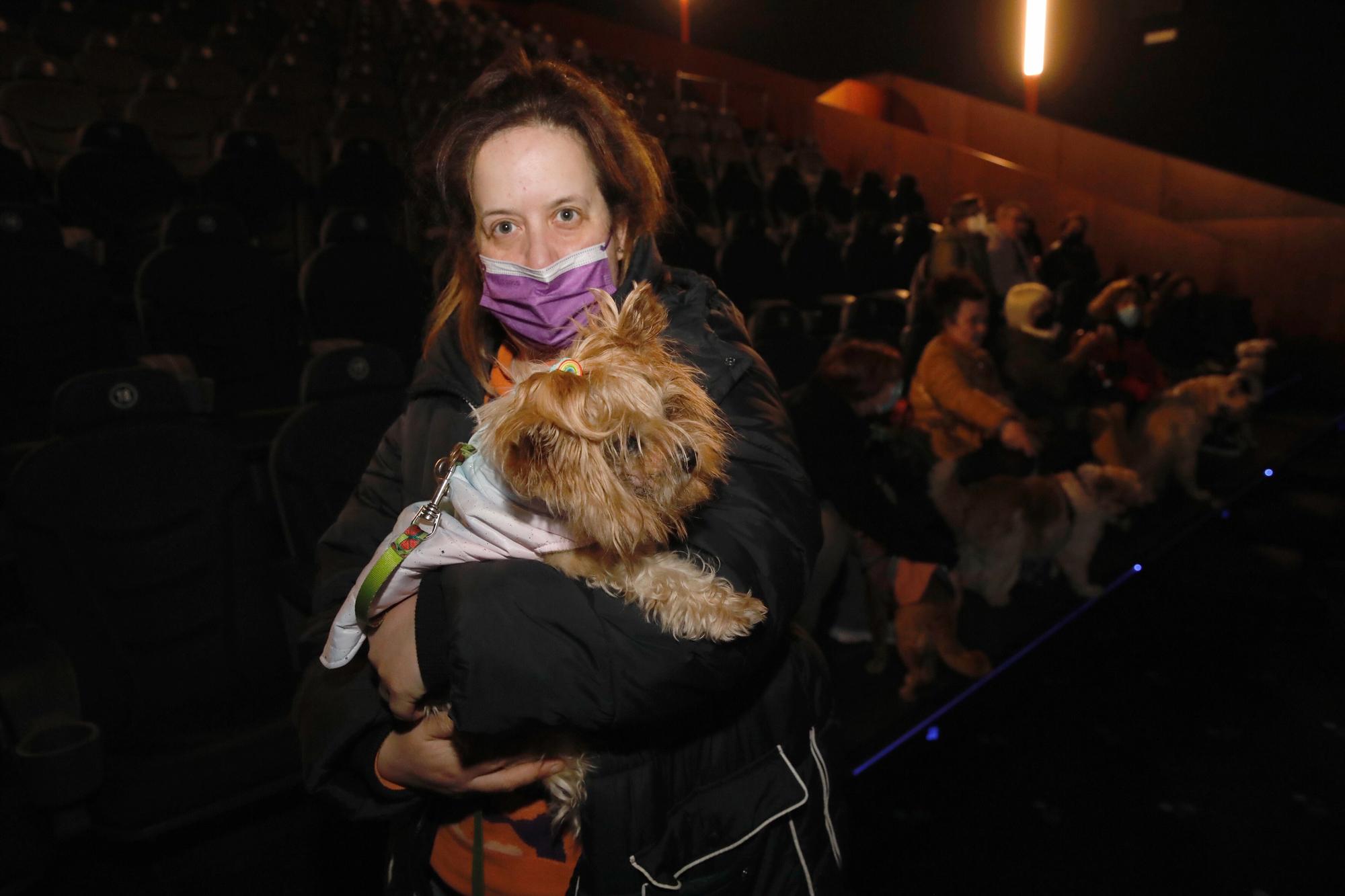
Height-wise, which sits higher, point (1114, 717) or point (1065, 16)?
point (1065, 16)

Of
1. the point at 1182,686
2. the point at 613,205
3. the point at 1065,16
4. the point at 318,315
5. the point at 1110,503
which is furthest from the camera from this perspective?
the point at 1065,16

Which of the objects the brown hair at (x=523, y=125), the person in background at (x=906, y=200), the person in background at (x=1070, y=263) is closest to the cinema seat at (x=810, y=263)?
the person in background at (x=1070, y=263)

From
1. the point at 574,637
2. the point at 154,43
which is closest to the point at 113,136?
the point at 154,43

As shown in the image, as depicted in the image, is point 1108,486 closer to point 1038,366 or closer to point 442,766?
point 1038,366

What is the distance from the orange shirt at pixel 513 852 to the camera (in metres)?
1.00

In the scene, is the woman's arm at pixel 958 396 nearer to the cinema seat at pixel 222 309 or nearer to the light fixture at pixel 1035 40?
the cinema seat at pixel 222 309

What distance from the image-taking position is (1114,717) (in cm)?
289

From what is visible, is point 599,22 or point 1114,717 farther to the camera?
point 599,22

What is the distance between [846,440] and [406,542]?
6.87ft

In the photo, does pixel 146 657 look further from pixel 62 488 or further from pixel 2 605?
pixel 2 605

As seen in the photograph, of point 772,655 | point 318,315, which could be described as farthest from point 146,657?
point 318,315

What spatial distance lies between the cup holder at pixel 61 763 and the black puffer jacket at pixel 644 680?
3.28ft

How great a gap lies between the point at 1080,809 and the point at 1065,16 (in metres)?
9.99

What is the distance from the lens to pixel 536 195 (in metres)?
0.96
